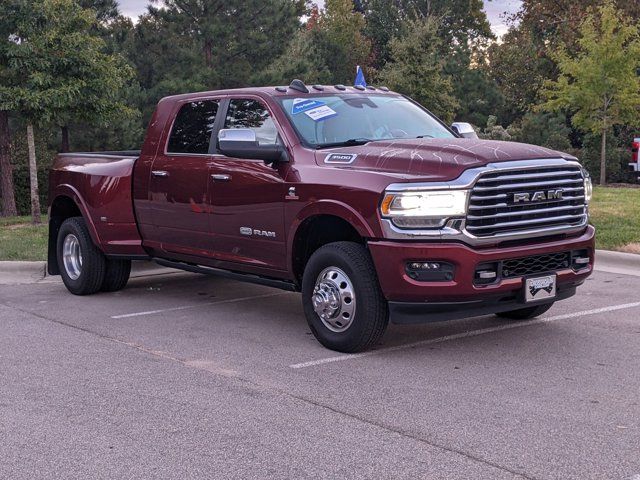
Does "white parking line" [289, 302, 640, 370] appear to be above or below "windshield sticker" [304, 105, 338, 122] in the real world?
below

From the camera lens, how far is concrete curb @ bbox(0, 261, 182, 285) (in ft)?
34.9


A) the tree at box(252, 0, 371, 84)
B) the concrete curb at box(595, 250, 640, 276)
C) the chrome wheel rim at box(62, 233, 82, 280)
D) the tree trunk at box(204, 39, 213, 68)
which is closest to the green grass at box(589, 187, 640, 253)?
the concrete curb at box(595, 250, 640, 276)

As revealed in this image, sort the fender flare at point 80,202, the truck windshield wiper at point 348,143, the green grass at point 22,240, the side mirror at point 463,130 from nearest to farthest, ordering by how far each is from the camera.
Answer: the truck windshield wiper at point 348,143 → the side mirror at point 463,130 → the fender flare at point 80,202 → the green grass at point 22,240

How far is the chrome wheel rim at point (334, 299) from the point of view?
653 centimetres

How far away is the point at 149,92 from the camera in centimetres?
3172

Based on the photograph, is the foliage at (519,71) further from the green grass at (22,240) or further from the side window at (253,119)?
the side window at (253,119)

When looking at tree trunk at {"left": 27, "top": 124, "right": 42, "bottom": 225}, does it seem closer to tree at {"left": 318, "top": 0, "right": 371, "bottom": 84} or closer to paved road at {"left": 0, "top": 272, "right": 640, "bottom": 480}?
paved road at {"left": 0, "top": 272, "right": 640, "bottom": 480}

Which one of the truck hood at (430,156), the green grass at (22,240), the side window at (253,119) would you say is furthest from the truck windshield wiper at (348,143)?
the green grass at (22,240)

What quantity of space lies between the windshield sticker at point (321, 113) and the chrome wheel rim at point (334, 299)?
4.76ft

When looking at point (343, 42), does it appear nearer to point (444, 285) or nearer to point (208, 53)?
point (208, 53)

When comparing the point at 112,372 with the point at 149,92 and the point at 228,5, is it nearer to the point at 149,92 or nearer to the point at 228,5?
the point at 149,92

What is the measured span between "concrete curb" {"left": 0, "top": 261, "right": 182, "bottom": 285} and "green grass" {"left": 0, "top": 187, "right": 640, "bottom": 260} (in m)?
0.36

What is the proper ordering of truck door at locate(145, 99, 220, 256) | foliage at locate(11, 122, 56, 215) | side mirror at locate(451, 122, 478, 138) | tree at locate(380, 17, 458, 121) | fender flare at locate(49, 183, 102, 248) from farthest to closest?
1. tree at locate(380, 17, 458, 121)
2. foliage at locate(11, 122, 56, 215)
3. fender flare at locate(49, 183, 102, 248)
4. side mirror at locate(451, 122, 478, 138)
5. truck door at locate(145, 99, 220, 256)

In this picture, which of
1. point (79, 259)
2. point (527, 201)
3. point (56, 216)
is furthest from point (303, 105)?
point (56, 216)
